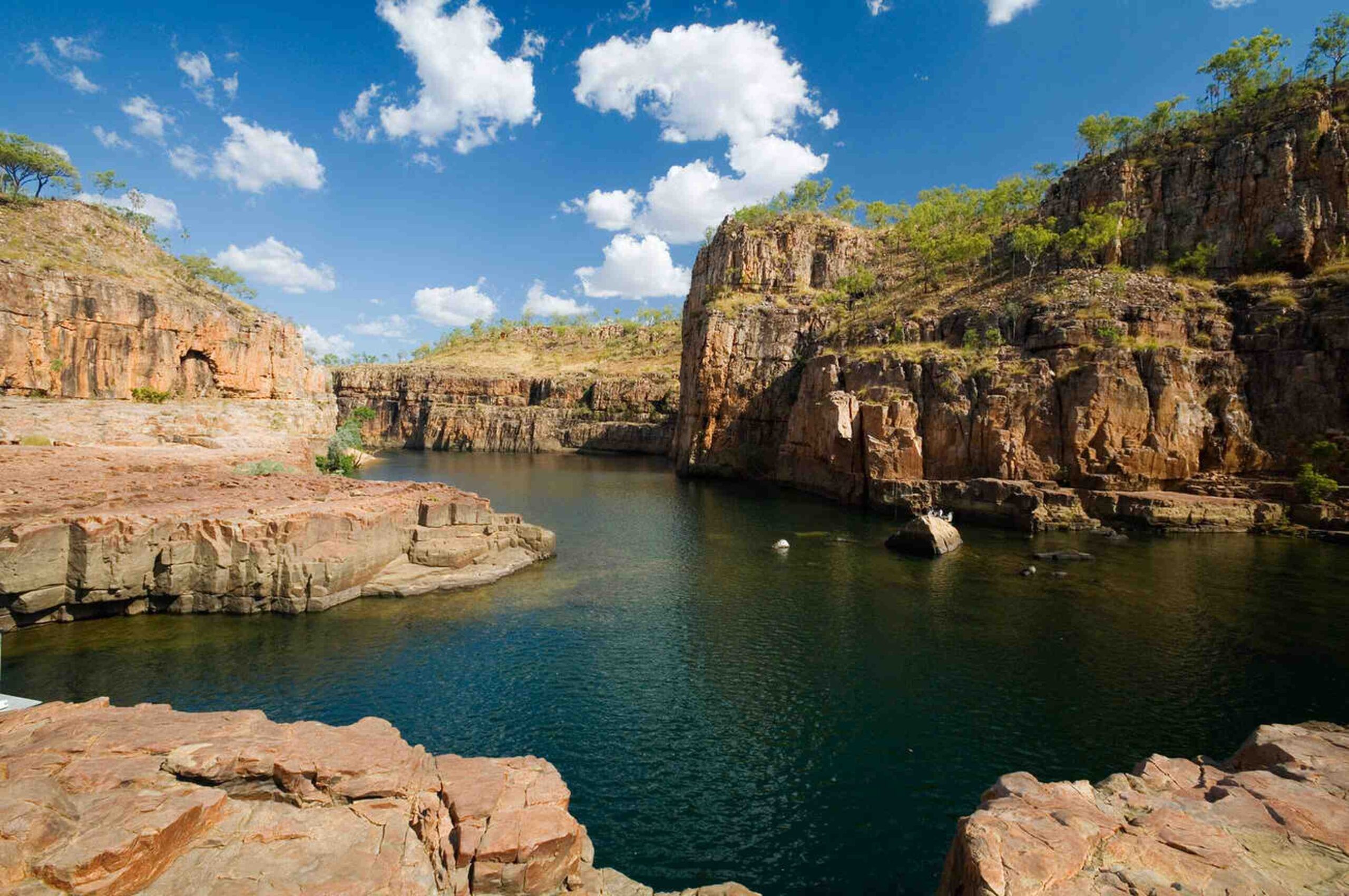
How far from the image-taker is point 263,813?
30.3ft

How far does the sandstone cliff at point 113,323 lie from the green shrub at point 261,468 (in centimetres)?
1137

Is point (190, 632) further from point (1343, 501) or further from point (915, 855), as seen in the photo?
point (1343, 501)

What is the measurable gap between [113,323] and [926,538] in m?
56.4

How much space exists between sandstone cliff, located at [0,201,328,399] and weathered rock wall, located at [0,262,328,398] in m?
0.06

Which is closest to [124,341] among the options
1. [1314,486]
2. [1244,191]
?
[1314,486]

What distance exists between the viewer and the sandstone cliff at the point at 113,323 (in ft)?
127

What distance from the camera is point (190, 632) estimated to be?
23.9 metres

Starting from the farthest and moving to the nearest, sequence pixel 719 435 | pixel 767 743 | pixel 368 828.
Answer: pixel 719 435
pixel 767 743
pixel 368 828

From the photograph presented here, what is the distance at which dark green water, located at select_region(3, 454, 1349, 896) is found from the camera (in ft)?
47.4

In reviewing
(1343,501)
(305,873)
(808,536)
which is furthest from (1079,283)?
(305,873)

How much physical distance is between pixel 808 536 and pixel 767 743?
28699 millimetres

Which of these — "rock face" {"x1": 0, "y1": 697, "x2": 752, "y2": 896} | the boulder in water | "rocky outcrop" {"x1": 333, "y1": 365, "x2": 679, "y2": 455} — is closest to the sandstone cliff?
"rock face" {"x1": 0, "y1": 697, "x2": 752, "y2": 896}

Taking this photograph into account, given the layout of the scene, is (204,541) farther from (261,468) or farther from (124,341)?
(124,341)

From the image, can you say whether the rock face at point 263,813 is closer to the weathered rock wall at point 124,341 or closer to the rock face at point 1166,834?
the rock face at point 1166,834
